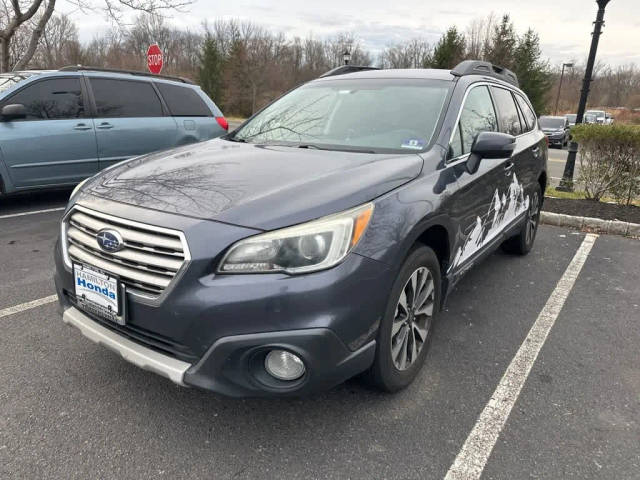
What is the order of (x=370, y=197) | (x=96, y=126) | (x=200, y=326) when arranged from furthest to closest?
(x=96, y=126) → (x=370, y=197) → (x=200, y=326)

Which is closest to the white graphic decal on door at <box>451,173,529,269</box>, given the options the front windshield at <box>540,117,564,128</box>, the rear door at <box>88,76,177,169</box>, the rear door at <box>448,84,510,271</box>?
the rear door at <box>448,84,510,271</box>

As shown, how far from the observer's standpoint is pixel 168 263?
1929mm

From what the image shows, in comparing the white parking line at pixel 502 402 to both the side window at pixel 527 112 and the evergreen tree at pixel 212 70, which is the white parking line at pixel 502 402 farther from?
the evergreen tree at pixel 212 70

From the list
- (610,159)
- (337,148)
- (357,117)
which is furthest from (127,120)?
(610,159)

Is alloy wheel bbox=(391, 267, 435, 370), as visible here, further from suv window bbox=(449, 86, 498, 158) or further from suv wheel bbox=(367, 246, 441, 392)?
suv window bbox=(449, 86, 498, 158)

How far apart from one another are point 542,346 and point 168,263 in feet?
8.26

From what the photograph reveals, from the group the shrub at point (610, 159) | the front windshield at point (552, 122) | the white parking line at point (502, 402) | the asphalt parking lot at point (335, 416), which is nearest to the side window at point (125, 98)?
the asphalt parking lot at point (335, 416)

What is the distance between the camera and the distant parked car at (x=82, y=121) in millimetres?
5707

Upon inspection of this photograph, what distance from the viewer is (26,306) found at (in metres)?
3.41

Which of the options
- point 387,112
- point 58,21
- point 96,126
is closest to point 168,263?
point 387,112

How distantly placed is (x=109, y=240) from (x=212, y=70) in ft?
155

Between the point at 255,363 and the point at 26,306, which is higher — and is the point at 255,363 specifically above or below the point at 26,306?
above

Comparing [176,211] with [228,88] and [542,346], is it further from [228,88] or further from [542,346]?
[228,88]

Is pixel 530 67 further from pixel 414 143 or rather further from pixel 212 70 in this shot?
pixel 414 143
